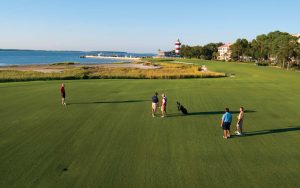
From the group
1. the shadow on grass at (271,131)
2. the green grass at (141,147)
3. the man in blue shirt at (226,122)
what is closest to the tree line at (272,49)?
the green grass at (141,147)

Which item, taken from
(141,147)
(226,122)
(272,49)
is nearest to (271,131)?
(226,122)

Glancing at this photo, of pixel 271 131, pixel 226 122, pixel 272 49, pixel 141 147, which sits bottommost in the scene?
pixel 141 147

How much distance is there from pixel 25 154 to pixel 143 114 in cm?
1162

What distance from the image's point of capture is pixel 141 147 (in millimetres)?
→ 17594

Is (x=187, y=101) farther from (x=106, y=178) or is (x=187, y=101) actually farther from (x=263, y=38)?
(x=263, y=38)

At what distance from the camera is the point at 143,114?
26.2 meters

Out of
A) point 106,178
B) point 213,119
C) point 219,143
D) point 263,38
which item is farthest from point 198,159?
point 263,38

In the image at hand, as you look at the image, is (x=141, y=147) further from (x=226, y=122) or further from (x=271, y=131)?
(x=271, y=131)

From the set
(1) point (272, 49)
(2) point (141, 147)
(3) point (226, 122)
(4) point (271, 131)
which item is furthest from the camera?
(1) point (272, 49)

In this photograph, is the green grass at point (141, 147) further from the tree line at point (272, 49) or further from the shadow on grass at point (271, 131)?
the tree line at point (272, 49)

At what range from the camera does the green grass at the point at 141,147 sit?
44.3 ft

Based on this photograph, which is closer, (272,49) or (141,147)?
(141,147)

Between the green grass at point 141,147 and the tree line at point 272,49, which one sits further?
the tree line at point 272,49

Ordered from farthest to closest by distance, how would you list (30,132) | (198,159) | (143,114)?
1. (143,114)
2. (30,132)
3. (198,159)
